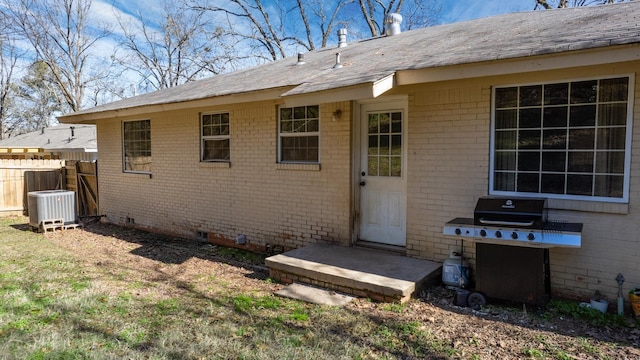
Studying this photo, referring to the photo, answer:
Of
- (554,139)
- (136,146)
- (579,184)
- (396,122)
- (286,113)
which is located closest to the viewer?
(579,184)

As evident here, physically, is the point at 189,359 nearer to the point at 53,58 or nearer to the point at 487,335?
the point at 487,335

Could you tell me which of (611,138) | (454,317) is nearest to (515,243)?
(454,317)

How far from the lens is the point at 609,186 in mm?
4750

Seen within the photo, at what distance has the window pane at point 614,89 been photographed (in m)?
4.59

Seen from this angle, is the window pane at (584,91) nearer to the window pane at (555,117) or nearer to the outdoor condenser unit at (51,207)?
the window pane at (555,117)

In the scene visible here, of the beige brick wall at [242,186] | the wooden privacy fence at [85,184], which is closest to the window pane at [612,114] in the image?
the beige brick wall at [242,186]

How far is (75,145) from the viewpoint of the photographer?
74.5 ft

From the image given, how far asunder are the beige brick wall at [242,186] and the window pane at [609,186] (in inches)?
131

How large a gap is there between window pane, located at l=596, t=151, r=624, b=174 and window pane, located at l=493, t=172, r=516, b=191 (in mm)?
914

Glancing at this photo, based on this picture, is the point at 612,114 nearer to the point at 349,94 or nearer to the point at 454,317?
the point at 454,317

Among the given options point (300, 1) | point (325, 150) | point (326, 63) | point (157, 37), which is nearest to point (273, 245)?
point (325, 150)

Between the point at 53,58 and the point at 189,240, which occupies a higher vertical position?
the point at 53,58

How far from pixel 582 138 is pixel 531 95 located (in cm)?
77

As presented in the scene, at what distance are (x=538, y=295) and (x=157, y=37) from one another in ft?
100.0
